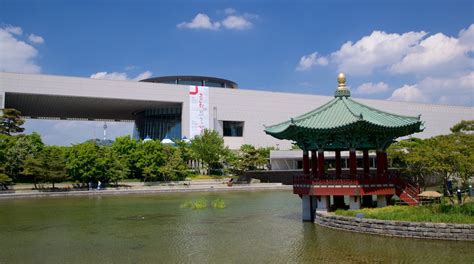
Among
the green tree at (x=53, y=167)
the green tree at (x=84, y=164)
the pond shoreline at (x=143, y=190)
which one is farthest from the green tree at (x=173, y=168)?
the green tree at (x=53, y=167)

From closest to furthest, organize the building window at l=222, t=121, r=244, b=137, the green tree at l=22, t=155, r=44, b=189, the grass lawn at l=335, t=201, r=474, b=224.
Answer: the grass lawn at l=335, t=201, r=474, b=224
the green tree at l=22, t=155, r=44, b=189
the building window at l=222, t=121, r=244, b=137

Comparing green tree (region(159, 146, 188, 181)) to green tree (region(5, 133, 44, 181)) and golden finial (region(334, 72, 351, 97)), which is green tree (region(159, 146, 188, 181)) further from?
golden finial (region(334, 72, 351, 97))

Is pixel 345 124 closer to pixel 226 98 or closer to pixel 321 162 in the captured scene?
pixel 321 162

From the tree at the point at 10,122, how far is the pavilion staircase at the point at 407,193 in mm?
60036

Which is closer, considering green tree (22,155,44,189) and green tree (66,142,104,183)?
green tree (22,155,44,189)

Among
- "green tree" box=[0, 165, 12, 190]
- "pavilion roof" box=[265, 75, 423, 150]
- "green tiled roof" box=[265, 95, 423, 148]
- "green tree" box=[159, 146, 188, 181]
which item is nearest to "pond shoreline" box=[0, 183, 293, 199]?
"green tree" box=[0, 165, 12, 190]

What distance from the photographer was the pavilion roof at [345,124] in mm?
23109

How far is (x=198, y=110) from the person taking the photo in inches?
3438

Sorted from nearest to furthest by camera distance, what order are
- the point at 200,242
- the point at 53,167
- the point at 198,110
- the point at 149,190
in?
the point at 200,242 → the point at 53,167 → the point at 149,190 → the point at 198,110

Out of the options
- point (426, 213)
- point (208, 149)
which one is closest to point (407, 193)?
→ point (426, 213)

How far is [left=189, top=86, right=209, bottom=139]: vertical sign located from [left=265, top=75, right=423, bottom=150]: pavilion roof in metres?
60.6

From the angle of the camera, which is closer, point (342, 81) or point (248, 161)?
point (342, 81)

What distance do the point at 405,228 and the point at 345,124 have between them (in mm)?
6109

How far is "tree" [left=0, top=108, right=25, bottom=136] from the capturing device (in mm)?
66562
